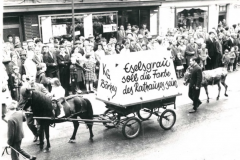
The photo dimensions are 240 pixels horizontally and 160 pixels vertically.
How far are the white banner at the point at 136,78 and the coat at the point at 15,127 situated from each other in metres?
2.81

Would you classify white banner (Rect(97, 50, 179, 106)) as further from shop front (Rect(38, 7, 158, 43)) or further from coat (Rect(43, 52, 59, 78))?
shop front (Rect(38, 7, 158, 43))

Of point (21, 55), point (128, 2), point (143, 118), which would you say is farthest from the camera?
point (128, 2)

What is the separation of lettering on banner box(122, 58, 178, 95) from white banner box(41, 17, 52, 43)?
10844 millimetres

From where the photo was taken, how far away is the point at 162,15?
25953 millimetres

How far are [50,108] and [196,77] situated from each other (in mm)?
5621

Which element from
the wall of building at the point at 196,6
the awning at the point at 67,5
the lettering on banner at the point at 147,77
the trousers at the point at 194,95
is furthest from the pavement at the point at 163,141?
the wall of building at the point at 196,6

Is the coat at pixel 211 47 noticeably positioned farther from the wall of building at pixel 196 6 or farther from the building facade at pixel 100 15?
the wall of building at pixel 196 6

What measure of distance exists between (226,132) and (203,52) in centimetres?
872

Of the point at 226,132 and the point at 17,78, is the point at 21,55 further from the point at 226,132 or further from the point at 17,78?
the point at 226,132

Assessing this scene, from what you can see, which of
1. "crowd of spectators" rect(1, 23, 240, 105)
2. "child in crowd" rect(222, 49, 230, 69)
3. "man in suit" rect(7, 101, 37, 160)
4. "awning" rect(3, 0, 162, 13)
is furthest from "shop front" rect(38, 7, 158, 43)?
"man in suit" rect(7, 101, 37, 160)

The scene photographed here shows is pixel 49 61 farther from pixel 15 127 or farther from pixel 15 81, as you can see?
pixel 15 127

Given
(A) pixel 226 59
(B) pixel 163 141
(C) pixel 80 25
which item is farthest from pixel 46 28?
(B) pixel 163 141

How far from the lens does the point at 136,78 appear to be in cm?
959

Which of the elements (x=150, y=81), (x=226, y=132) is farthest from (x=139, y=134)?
(x=226, y=132)
